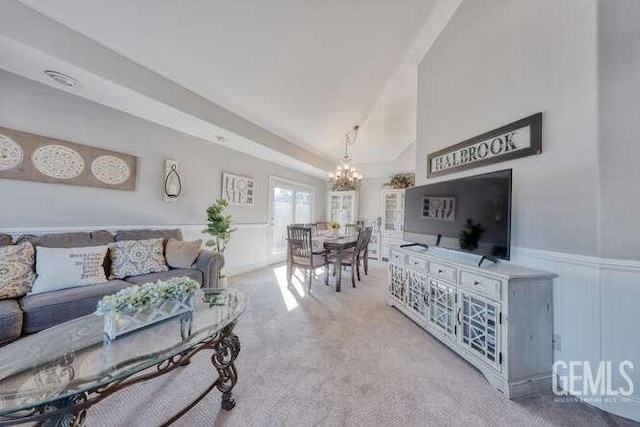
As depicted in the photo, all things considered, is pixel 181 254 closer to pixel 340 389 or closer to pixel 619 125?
pixel 340 389

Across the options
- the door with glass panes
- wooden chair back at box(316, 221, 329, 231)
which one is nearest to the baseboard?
the door with glass panes

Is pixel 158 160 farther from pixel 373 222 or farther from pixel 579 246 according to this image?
pixel 373 222

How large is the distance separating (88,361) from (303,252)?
2682mm

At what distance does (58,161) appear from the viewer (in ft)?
7.90

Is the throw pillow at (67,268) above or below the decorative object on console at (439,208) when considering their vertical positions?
below

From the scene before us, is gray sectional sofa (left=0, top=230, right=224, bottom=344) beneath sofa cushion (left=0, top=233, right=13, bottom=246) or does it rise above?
beneath

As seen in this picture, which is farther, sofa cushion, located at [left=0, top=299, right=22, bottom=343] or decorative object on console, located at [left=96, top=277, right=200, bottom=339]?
sofa cushion, located at [left=0, top=299, right=22, bottom=343]

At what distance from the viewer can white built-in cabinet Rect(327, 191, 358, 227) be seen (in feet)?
21.8

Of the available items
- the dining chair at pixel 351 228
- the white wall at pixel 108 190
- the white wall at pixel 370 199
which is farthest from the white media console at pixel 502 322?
the white wall at pixel 370 199

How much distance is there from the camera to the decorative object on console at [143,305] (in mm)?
1313

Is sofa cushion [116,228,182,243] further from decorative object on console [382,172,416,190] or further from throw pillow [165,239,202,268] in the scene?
decorative object on console [382,172,416,190]

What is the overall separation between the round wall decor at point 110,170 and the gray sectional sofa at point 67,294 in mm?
635

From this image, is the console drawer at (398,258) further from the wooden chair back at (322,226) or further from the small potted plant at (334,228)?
the wooden chair back at (322,226)

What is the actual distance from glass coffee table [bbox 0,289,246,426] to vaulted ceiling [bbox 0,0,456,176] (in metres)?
2.34
